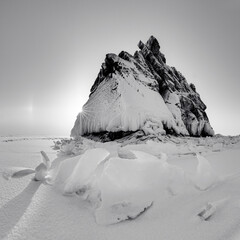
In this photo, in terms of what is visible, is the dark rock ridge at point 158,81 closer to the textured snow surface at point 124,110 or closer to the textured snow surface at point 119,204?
the textured snow surface at point 124,110

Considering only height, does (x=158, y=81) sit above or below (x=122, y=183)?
above

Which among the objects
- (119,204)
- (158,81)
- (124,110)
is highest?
(158,81)

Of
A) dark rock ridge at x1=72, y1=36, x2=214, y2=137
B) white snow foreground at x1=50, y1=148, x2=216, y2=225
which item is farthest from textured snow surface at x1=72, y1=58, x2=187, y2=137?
white snow foreground at x1=50, y1=148, x2=216, y2=225

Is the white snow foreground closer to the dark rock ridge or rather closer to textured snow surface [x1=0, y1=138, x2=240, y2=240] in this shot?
textured snow surface [x1=0, y1=138, x2=240, y2=240]

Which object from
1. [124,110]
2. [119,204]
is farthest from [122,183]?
[124,110]

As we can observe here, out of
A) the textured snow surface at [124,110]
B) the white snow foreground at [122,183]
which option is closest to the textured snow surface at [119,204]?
the white snow foreground at [122,183]

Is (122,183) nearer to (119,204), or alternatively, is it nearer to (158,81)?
(119,204)
